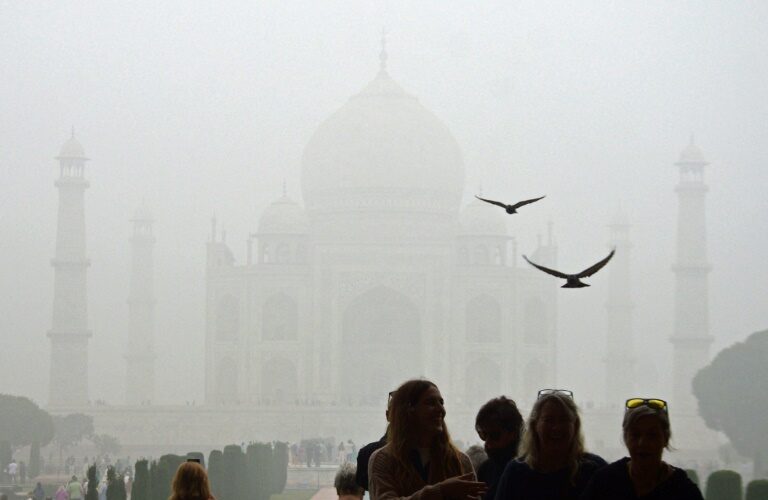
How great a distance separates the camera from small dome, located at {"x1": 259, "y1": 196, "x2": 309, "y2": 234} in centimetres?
2822

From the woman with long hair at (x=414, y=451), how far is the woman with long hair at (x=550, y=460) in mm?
106

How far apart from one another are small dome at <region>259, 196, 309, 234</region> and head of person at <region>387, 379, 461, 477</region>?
25.7 meters

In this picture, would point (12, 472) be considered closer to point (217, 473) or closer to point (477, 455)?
point (217, 473)

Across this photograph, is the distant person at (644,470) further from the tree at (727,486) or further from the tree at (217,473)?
the tree at (217,473)

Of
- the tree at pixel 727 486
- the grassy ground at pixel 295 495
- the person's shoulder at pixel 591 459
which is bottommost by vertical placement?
the grassy ground at pixel 295 495

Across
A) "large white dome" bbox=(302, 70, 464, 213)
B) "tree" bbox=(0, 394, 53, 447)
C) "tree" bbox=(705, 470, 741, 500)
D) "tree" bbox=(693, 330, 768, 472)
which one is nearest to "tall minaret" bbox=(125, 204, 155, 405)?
"large white dome" bbox=(302, 70, 464, 213)

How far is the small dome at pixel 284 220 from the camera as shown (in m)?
28.2

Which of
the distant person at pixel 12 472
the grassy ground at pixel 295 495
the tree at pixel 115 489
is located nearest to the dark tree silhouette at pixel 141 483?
the tree at pixel 115 489

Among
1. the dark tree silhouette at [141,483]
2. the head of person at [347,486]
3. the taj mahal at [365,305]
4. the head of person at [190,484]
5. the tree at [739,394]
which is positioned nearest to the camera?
the head of person at [190,484]

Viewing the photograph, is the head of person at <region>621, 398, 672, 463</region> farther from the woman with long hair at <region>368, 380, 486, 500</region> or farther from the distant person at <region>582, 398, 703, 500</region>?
the woman with long hair at <region>368, 380, 486, 500</region>


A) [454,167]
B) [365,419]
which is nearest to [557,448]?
[365,419]

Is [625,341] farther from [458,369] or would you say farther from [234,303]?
[234,303]

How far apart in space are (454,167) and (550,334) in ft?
11.9

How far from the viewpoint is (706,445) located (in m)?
24.7
